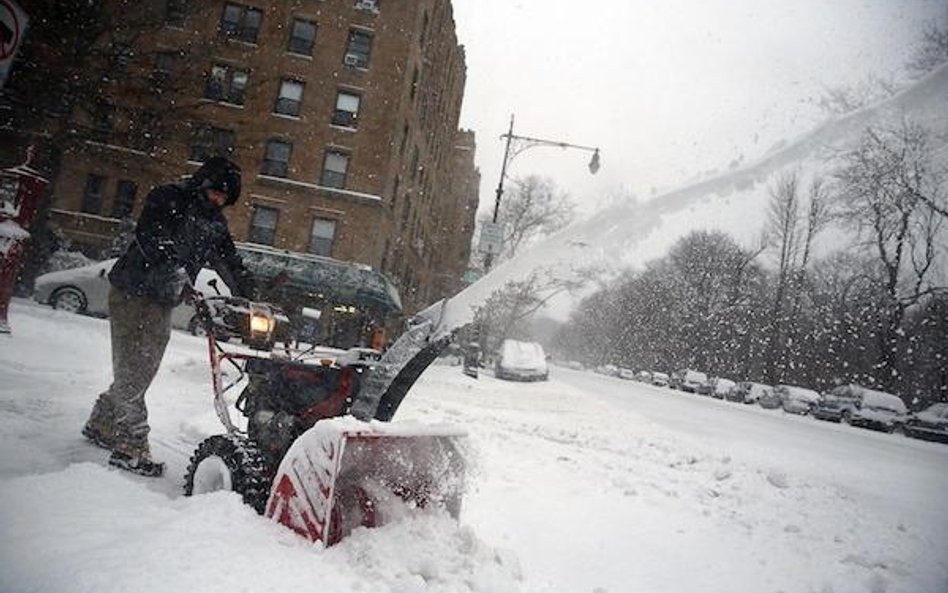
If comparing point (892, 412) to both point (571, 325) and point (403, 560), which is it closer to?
point (403, 560)

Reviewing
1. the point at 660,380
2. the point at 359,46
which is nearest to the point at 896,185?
the point at 359,46

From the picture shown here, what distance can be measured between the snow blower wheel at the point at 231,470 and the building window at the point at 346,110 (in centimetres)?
2712

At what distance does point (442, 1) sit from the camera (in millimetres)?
33531

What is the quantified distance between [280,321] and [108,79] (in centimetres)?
1757

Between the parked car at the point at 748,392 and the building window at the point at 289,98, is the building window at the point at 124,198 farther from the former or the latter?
the parked car at the point at 748,392

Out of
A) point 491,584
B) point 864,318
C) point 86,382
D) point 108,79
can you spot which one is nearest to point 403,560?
point 491,584

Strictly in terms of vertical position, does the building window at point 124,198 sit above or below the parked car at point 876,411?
above

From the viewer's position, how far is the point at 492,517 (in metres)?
4.45

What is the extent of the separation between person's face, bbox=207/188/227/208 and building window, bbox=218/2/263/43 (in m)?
28.9

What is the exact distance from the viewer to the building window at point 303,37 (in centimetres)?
2864

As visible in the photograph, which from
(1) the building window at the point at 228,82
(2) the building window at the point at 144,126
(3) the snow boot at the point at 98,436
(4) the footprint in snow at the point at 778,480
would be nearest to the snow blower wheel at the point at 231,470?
(3) the snow boot at the point at 98,436

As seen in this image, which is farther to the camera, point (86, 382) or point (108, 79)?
point (108, 79)

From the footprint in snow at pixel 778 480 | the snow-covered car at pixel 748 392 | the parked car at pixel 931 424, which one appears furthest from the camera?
the snow-covered car at pixel 748 392

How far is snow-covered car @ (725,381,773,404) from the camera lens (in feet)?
129
